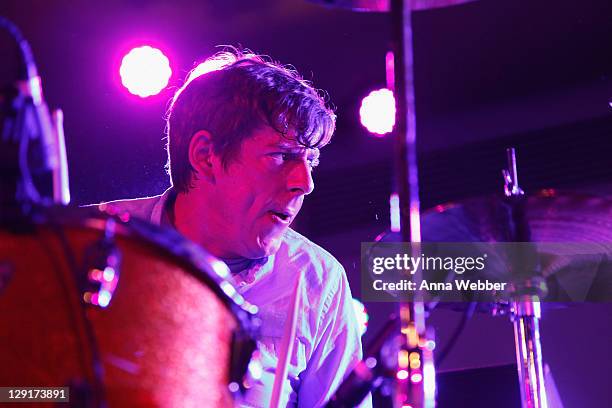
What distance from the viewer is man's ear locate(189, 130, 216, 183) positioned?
6.84ft

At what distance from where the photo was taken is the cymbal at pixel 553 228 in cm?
137

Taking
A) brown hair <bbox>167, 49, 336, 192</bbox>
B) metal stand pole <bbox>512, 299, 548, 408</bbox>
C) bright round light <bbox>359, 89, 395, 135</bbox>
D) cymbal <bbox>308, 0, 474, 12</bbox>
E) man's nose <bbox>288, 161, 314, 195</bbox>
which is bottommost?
metal stand pole <bbox>512, 299, 548, 408</bbox>

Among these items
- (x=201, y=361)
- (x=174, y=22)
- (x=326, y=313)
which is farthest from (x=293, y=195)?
(x=174, y=22)

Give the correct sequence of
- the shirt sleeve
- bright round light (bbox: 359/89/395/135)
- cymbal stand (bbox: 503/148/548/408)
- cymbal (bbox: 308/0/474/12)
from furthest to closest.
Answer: bright round light (bbox: 359/89/395/135) → the shirt sleeve → cymbal stand (bbox: 503/148/548/408) → cymbal (bbox: 308/0/474/12)

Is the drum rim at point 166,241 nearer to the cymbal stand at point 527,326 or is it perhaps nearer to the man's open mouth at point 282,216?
the cymbal stand at point 527,326

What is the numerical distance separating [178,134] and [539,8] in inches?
72.7

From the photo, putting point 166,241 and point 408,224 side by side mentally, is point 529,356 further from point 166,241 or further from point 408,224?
point 166,241

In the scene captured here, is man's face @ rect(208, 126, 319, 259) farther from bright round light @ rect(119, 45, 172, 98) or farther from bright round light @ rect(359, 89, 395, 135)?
bright round light @ rect(359, 89, 395, 135)

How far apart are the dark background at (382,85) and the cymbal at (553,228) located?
1577 mm

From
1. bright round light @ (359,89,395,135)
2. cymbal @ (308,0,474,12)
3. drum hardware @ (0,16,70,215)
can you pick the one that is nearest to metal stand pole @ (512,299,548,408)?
cymbal @ (308,0,474,12)

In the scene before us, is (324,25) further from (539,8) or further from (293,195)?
(293,195)

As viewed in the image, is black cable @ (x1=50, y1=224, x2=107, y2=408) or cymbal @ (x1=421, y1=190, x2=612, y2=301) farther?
cymbal @ (x1=421, y1=190, x2=612, y2=301)

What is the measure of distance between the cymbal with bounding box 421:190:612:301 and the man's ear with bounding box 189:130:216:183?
2.59 ft

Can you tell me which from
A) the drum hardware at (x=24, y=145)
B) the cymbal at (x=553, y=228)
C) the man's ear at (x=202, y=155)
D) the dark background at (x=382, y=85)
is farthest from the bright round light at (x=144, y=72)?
the drum hardware at (x=24, y=145)
